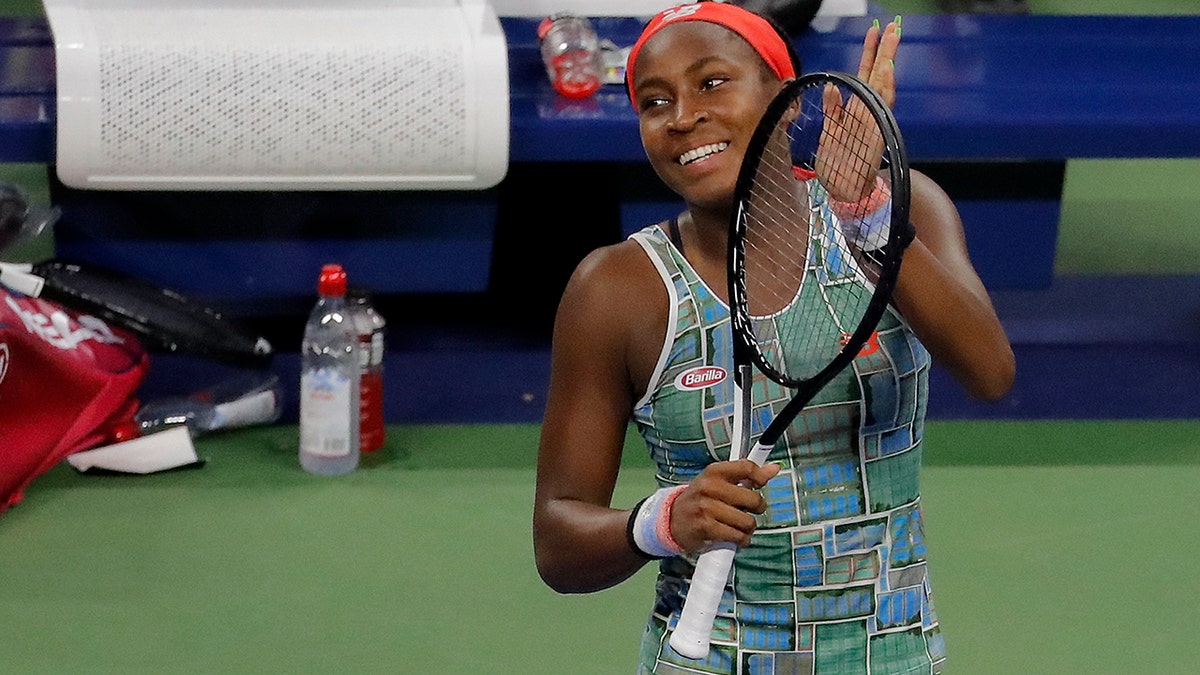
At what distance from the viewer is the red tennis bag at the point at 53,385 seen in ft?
12.7

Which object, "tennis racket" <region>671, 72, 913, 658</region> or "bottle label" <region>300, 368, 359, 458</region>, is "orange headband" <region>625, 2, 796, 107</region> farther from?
"bottle label" <region>300, 368, 359, 458</region>

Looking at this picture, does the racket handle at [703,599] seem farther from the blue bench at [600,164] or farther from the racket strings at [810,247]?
the blue bench at [600,164]

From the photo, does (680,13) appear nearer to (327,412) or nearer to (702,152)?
(702,152)

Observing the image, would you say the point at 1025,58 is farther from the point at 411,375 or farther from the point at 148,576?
the point at 148,576

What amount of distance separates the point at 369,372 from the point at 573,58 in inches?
36.5

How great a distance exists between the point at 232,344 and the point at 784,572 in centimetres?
274

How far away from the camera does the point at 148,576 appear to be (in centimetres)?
353

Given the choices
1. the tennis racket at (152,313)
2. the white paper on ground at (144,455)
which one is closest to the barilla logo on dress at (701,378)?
the white paper on ground at (144,455)

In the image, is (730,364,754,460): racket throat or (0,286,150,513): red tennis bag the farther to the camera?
(0,286,150,513): red tennis bag

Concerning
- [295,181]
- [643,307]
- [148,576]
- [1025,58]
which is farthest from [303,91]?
[643,307]

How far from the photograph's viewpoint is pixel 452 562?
3.61m

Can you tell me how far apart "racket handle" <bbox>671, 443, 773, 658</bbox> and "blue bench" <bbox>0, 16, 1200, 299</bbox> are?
8.10 feet

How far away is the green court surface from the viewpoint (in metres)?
3.24

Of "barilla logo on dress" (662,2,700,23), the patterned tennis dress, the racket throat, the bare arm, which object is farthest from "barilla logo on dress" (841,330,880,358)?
"barilla logo on dress" (662,2,700,23)
